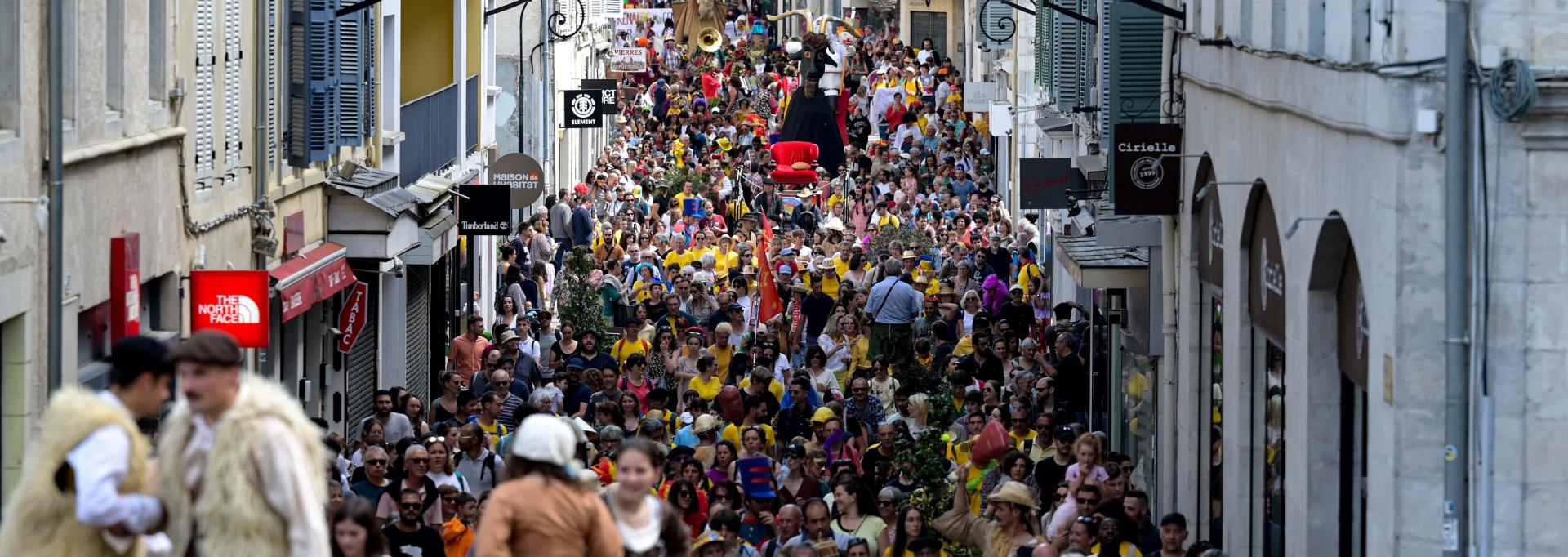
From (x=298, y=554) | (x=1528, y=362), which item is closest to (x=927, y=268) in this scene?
(x=1528, y=362)

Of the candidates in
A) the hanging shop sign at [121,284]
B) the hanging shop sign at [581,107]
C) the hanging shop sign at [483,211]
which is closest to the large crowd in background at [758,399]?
the hanging shop sign at [483,211]

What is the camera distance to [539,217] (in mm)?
32438

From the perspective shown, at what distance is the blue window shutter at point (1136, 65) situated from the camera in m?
19.5

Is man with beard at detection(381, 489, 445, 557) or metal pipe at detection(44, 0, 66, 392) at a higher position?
metal pipe at detection(44, 0, 66, 392)

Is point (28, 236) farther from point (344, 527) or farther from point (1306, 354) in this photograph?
point (1306, 354)

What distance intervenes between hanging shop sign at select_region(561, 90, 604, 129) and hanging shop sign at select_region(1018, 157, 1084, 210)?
1657cm

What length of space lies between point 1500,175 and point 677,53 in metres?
60.7

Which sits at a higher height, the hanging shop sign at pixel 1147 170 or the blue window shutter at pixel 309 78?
the blue window shutter at pixel 309 78

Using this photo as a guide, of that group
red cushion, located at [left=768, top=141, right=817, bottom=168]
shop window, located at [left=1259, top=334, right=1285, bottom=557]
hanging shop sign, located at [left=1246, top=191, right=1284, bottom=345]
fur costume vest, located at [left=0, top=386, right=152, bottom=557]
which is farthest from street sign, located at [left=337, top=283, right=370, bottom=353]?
red cushion, located at [left=768, top=141, right=817, bottom=168]

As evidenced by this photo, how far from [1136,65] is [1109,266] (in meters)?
1.51

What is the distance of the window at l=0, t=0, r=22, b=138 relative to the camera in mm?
12891

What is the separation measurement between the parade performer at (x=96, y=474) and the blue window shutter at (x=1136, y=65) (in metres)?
12.6

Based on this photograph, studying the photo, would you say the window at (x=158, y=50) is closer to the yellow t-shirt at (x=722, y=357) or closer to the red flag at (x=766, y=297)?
the yellow t-shirt at (x=722, y=357)

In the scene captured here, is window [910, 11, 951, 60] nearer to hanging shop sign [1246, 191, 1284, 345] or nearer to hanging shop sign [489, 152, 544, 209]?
hanging shop sign [489, 152, 544, 209]
